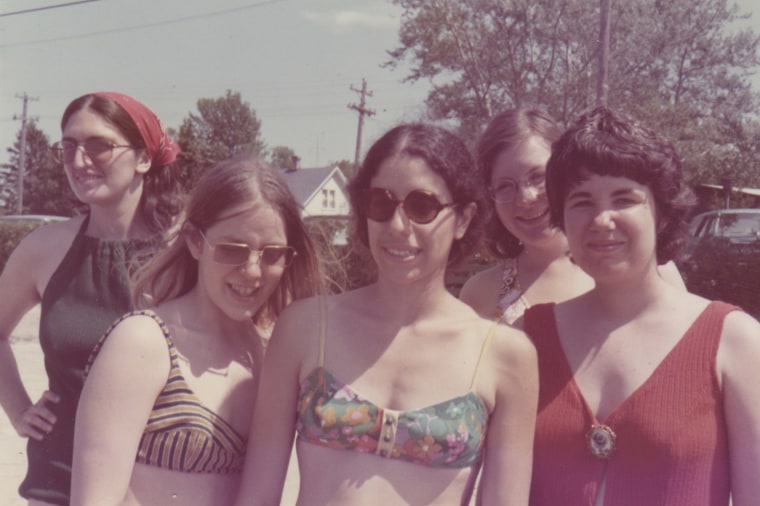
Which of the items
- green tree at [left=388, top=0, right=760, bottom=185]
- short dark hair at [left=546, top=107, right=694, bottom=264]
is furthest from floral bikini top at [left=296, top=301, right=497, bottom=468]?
green tree at [left=388, top=0, right=760, bottom=185]

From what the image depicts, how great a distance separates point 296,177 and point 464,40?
92.6 feet

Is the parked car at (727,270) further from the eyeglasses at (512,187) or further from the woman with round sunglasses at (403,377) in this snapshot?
the woman with round sunglasses at (403,377)

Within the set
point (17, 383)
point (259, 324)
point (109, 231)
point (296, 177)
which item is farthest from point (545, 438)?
point (296, 177)

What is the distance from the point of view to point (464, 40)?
2697 centimetres

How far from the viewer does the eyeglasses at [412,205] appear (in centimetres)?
230

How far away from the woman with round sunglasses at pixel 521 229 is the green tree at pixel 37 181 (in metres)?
55.2

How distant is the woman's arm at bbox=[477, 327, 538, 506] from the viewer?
2.23 m

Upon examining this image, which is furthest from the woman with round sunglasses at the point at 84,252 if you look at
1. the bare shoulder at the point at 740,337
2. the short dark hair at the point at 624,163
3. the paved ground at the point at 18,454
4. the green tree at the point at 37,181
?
the green tree at the point at 37,181

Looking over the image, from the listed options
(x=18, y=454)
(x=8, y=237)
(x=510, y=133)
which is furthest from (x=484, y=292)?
(x=8, y=237)

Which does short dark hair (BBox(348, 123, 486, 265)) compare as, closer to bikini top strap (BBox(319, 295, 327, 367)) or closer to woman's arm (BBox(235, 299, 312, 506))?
bikini top strap (BBox(319, 295, 327, 367))

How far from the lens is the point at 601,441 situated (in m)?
2.19

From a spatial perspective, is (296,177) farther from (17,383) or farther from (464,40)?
(17,383)

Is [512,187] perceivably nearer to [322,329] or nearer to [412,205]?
[412,205]

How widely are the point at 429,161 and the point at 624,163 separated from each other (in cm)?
53
